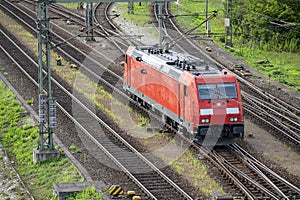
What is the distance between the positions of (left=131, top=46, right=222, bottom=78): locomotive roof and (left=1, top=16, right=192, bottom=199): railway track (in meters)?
3.52

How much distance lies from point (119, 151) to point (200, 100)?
3.82 meters

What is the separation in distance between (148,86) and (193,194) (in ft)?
35.0

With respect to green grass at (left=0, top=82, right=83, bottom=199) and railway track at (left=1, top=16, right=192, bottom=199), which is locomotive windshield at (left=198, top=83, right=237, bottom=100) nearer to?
railway track at (left=1, top=16, right=192, bottom=199)

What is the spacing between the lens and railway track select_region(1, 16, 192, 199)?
81.8 feet

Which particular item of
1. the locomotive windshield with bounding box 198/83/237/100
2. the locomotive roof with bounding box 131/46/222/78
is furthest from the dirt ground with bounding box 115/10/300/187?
the locomotive roof with bounding box 131/46/222/78

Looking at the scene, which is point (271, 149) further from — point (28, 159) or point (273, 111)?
point (28, 159)

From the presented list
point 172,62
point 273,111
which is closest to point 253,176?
point 172,62

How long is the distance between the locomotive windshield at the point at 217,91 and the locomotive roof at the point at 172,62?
0.70m

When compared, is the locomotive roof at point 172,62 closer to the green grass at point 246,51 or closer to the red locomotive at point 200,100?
the red locomotive at point 200,100

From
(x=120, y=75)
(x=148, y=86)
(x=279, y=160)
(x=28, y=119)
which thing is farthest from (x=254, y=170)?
(x=120, y=75)

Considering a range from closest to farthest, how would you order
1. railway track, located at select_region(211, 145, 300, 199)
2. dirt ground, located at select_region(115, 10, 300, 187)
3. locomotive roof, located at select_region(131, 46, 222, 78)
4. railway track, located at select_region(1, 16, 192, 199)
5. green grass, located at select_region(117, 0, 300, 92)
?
railway track, located at select_region(211, 145, 300, 199) → railway track, located at select_region(1, 16, 192, 199) → dirt ground, located at select_region(115, 10, 300, 187) → locomotive roof, located at select_region(131, 46, 222, 78) → green grass, located at select_region(117, 0, 300, 92)

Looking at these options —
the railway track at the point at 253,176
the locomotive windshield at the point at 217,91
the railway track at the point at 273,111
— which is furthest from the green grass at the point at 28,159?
the railway track at the point at 273,111

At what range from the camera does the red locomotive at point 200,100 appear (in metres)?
28.8

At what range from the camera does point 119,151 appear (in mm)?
29375
